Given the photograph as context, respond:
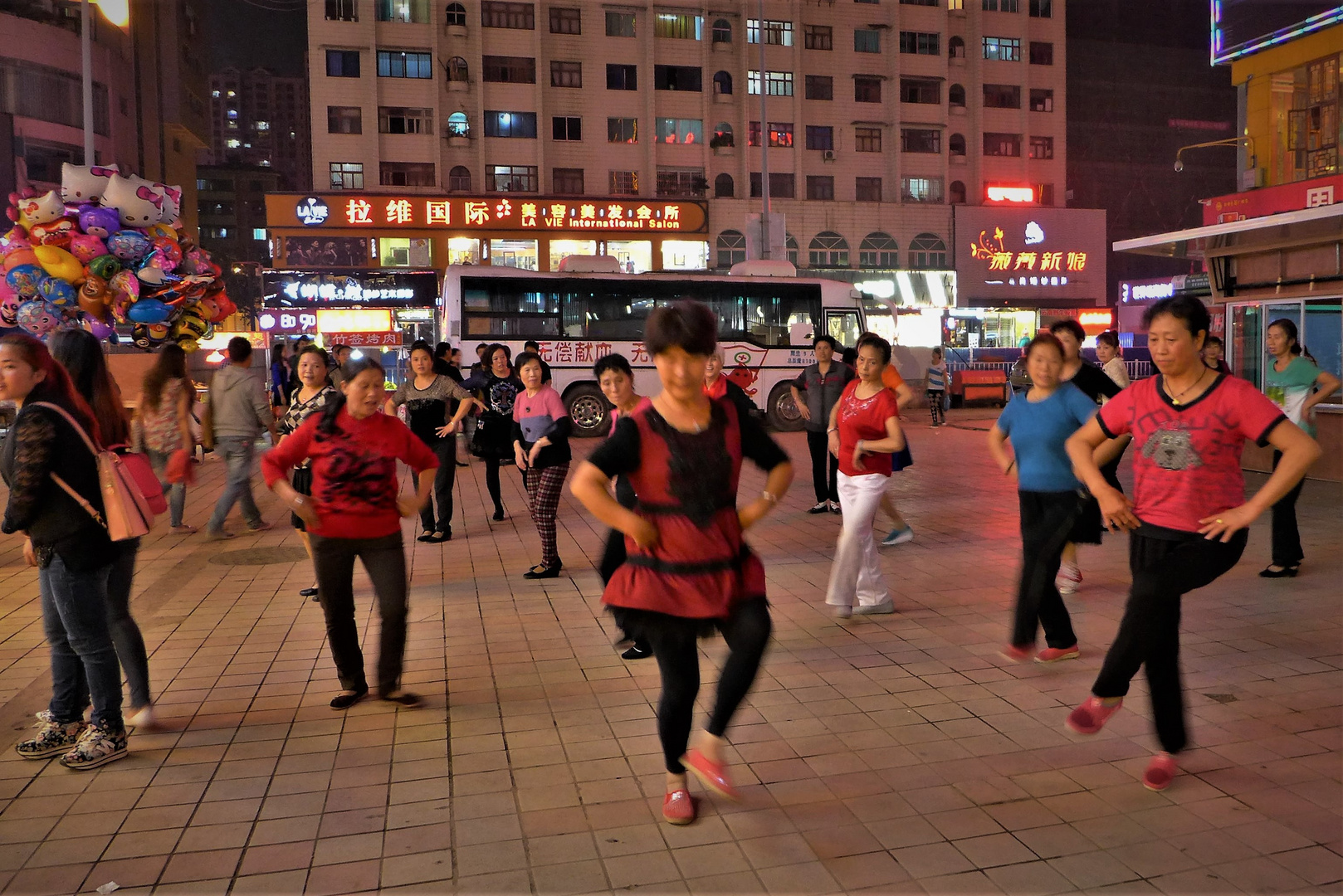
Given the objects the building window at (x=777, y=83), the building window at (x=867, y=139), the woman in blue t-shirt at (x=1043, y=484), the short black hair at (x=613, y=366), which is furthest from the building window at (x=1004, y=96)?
the short black hair at (x=613, y=366)

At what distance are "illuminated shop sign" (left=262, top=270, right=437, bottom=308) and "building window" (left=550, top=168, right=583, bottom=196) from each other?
10235 mm

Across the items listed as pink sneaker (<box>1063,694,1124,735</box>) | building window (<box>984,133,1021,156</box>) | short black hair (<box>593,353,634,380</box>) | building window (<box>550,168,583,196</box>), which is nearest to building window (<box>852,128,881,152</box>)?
building window (<box>984,133,1021,156</box>)

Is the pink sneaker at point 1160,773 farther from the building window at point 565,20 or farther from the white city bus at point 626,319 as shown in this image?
the building window at point 565,20

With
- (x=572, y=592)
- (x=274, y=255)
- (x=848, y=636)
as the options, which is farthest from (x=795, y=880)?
(x=274, y=255)

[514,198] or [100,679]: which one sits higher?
[514,198]

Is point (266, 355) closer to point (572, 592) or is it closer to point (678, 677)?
point (572, 592)

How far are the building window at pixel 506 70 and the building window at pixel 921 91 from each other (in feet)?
51.0

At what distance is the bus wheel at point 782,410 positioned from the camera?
69.0ft

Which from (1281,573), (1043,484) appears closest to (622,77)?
(1281,573)

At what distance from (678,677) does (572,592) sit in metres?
3.75

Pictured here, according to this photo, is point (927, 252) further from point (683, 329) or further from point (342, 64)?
point (683, 329)

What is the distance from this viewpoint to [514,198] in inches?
1479

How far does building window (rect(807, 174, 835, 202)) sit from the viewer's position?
138 feet

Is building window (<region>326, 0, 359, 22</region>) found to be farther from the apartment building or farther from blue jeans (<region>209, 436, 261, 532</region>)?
blue jeans (<region>209, 436, 261, 532</region>)
